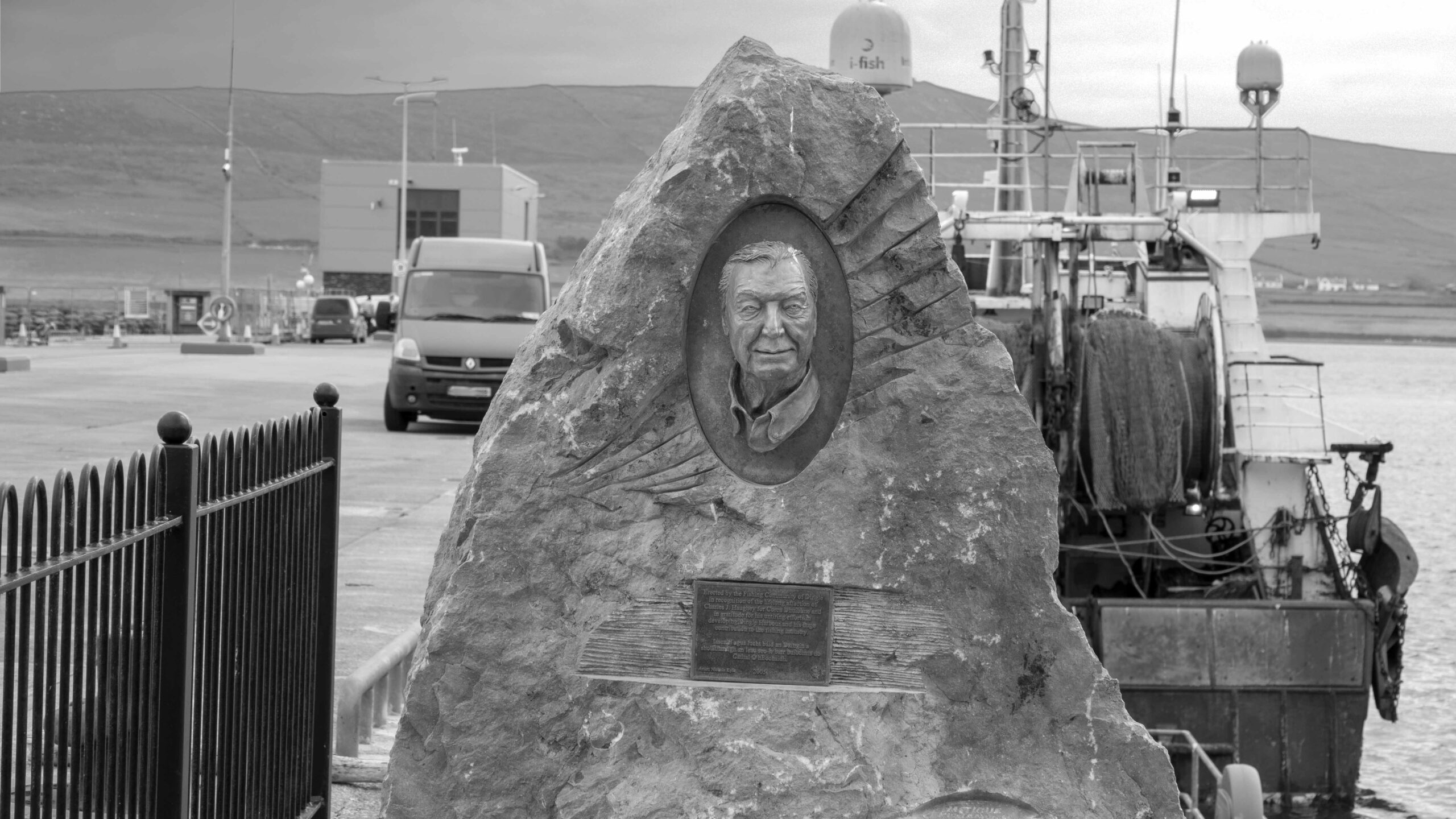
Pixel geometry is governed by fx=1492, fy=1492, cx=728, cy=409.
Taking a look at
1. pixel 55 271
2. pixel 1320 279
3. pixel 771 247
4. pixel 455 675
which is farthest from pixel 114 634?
pixel 1320 279

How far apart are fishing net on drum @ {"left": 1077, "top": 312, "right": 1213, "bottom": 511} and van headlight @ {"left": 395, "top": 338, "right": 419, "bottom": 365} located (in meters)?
9.22

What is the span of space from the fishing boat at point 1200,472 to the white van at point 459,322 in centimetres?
657

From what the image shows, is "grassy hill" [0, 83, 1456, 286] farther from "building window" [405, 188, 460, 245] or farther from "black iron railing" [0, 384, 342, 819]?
"black iron railing" [0, 384, 342, 819]

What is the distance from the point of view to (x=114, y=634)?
3225mm

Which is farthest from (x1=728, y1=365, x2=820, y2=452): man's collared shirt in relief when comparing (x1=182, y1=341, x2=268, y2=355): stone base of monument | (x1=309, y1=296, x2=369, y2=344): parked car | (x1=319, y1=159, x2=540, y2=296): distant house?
(x1=319, y1=159, x2=540, y2=296): distant house

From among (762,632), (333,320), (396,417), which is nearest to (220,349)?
(333,320)

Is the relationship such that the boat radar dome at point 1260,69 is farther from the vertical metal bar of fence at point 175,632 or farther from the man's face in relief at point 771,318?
the vertical metal bar of fence at point 175,632

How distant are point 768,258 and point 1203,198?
850 cm

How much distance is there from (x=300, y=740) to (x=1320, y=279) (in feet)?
479

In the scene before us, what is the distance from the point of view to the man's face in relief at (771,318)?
407 cm

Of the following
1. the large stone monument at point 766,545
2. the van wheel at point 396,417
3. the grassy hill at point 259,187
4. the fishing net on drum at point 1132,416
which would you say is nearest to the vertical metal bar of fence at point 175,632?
the large stone monument at point 766,545

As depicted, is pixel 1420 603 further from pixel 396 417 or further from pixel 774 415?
pixel 774 415

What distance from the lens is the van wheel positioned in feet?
58.3

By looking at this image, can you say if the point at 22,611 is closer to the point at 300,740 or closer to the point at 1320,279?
the point at 300,740
